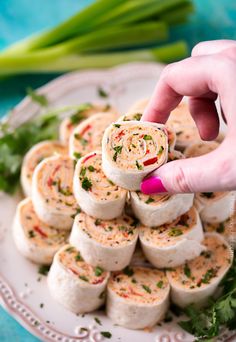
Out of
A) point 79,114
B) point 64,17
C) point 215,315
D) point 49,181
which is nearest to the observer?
point 215,315

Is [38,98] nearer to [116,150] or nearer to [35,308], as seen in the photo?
[116,150]

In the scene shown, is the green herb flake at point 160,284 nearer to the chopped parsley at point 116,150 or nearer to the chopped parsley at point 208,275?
the chopped parsley at point 208,275

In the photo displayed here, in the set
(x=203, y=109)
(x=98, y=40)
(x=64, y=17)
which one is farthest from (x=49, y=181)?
(x=64, y=17)

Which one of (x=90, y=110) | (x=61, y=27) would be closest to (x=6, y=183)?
(x=90, y=110)

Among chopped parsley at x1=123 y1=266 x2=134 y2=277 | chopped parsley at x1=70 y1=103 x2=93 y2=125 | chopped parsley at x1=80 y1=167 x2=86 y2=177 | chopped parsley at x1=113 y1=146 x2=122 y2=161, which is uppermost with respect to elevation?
chopped parsley at x1=113 y1=146 x2=122 y2=161

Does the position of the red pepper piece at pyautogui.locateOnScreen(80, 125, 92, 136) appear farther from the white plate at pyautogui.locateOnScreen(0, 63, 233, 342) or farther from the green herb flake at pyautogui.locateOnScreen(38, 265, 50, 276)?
the green herb flake at pyautogui.locateOnScreen(38, 265, 50, 276)

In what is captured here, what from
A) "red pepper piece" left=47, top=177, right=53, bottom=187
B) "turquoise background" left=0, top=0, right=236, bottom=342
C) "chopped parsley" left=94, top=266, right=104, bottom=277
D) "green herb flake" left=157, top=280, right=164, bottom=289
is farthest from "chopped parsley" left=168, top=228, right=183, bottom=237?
"turquoise background" left=0, top=0, right=236, bottom=342

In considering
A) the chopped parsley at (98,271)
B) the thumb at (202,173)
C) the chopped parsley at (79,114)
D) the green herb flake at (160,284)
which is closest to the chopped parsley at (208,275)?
the green herb flake at (160,284)
